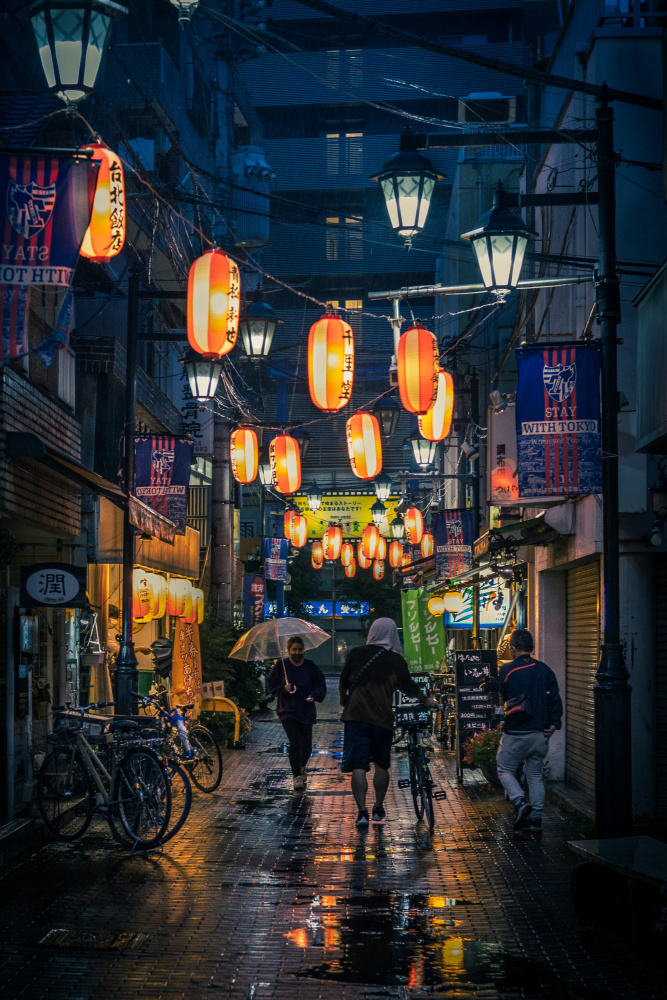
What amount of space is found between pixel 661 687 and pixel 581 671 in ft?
10.6

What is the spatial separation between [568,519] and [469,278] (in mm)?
21249

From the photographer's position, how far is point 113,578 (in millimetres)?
21062

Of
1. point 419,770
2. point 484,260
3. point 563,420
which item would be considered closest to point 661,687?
point 419,770

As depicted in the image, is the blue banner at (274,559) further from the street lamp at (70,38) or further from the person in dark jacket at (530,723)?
the street lamp at (70,38)

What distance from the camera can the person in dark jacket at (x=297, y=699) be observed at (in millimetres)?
16641

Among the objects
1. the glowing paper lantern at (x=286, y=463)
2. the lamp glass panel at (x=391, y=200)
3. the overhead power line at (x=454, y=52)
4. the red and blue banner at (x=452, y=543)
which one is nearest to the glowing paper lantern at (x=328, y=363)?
the lamp glass panel at (x=391, y=200)

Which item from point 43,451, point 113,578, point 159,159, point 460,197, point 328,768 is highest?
point 460,197

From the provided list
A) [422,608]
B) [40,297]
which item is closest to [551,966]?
[40,297]

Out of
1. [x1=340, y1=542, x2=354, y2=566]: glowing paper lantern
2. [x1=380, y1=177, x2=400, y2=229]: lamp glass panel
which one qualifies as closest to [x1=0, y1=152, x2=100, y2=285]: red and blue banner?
[x1=380, y1=177, x2=400, y2=229]: lamp glass panel

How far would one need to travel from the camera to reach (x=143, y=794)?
1153cm

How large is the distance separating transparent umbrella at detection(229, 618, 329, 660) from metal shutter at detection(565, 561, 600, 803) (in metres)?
4.66

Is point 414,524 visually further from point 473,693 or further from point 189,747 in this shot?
point 189,747

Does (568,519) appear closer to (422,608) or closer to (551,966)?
(551,966)

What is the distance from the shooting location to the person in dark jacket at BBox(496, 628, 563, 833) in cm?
1261
